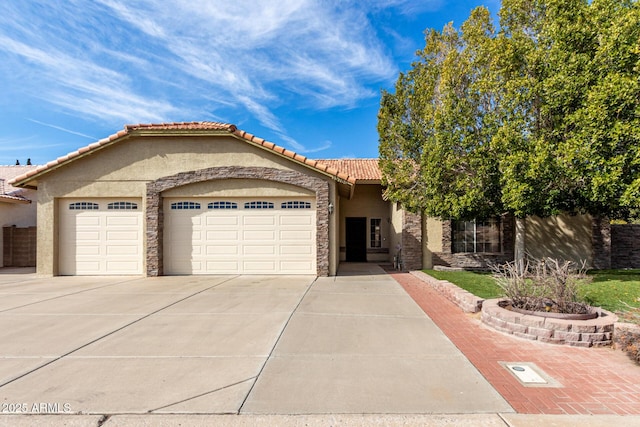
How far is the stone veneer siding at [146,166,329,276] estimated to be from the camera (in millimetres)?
12336

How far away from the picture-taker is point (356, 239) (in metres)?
18.7

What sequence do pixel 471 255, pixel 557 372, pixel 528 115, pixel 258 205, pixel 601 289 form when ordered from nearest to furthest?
pixel 557 372, pixel 601 289, pixel 528 115, pixel 258 205, pixel 471 255

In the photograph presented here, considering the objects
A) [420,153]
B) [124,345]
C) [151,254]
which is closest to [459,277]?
[420,153]

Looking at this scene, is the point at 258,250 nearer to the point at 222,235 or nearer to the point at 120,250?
the point at 222,235

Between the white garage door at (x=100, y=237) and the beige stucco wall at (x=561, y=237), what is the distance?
15710 mm

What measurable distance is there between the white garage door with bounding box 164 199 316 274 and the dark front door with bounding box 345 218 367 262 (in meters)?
6.29

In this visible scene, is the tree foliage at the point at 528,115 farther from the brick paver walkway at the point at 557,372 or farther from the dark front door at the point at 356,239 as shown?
the dark front door at the point at 356,239

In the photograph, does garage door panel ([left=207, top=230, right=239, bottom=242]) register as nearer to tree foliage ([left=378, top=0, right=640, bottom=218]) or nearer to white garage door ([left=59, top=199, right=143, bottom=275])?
white garage door ([left=59, top=199, right=143, bottom=275])

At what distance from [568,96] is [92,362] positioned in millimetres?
12151

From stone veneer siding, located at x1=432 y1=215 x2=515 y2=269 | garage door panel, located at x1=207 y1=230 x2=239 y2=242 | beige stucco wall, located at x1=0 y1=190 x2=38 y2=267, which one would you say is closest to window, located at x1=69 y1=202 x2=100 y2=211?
garage door panel, located at x1=207 y1=230 x2=239 y2=242

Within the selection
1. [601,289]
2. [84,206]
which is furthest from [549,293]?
[84,206]

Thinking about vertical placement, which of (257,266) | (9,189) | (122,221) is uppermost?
(9,189)

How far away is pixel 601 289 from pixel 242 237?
10.7 m

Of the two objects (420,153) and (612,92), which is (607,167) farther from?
(420,153)
